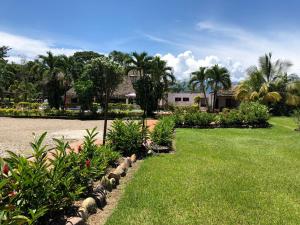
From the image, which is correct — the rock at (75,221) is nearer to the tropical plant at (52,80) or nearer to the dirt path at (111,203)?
the dirt path at (111,203)

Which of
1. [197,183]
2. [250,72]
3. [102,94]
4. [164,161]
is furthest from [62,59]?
[197,183]

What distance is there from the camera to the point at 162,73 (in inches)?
1298

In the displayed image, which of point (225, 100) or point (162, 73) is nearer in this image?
point (162, 73)

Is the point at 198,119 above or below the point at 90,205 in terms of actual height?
above

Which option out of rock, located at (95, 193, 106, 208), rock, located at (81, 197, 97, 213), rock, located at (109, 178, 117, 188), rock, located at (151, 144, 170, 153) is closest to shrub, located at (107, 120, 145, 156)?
rock, located at (151, 144, 170, 153)

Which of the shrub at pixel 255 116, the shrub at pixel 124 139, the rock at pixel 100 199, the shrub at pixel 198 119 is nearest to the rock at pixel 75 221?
the rock at pixel 100 199

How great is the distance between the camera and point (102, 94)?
1209 inches

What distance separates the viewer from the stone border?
14.1 feet

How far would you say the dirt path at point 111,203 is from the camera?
4.70m

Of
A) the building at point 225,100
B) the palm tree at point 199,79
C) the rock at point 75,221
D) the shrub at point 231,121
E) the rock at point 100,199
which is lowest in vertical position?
the rock at point 100,199

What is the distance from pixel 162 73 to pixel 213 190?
27.3 meters

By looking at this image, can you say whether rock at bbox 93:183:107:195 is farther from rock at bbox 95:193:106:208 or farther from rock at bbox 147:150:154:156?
rock at bbox 147:150:154:156

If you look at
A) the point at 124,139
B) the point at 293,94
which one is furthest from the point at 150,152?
the point at 293,94

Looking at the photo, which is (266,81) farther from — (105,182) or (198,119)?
(105,182)
